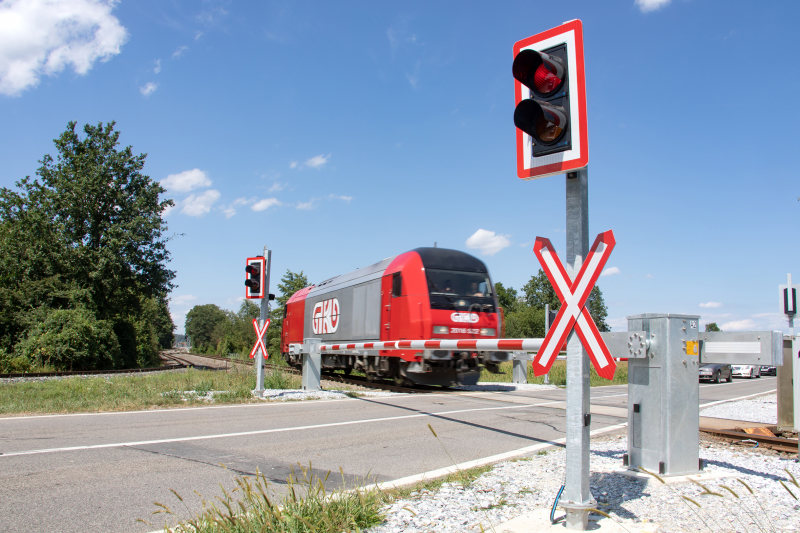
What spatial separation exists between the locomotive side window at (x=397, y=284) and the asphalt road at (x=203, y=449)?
456cm

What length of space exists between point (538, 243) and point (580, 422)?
1175 millimetres

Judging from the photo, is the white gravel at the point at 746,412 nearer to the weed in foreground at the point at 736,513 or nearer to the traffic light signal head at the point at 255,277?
the weed in foreground at the point at 736,513

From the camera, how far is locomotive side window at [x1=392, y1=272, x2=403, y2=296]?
583 inches

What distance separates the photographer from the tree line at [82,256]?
1133 inches

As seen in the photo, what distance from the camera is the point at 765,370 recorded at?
45125 mm

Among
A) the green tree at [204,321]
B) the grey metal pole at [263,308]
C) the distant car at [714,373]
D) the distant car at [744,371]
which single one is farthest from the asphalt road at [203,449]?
the green tree at [204,321]

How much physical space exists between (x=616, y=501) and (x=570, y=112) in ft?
9.28

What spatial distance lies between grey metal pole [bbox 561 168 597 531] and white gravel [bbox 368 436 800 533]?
33cm

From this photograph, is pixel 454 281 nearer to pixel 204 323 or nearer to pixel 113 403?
pixel 113 403

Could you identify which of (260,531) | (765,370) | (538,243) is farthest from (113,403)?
(765,370)

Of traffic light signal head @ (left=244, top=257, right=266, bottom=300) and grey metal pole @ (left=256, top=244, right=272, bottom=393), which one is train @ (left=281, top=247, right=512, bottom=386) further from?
traffic light signal head @ (left=244, top=257, right=266, bottom=300)

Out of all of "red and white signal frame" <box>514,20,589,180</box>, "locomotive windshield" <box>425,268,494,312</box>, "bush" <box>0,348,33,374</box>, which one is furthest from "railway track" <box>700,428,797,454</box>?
"bush" <box>0,348,33,374</box>

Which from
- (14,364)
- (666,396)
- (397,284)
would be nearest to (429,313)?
(397,284)

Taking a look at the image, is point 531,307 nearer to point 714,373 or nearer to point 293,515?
point 714,373
